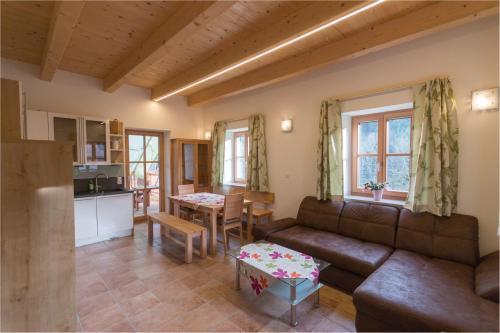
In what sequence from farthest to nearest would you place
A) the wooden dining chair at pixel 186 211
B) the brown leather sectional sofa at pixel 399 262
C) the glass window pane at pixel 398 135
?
the wooden dining chair at pixel 186 211, the glass window pane at pixel 398 135, the brown leather sectional sofa at pixel 399 262

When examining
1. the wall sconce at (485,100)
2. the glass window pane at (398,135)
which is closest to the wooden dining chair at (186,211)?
the glass window pane at (398,135)

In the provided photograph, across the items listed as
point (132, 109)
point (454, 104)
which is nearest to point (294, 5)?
point (454, 104)

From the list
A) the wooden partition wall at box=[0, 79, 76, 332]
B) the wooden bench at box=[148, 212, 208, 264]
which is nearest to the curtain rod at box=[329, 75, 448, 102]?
the wooden bench at box=[148, 212, 208, 264]

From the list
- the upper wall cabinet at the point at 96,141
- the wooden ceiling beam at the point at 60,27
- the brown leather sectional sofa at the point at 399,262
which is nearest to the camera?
the brown leather sectional sofa at the point at 399,262

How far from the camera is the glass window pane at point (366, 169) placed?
136 inches

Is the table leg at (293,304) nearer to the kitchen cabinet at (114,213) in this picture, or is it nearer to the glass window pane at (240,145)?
the kitchen cabinet at (114,213)

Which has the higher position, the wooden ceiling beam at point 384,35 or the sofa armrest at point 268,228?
the wooden ceiling beam at point 384,35

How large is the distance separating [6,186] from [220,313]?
6.05 feet

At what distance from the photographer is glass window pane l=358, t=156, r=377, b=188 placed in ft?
11.3

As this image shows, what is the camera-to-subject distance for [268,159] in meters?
4.45

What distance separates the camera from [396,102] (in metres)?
2.92

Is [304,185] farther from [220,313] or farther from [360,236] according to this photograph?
[220,313]

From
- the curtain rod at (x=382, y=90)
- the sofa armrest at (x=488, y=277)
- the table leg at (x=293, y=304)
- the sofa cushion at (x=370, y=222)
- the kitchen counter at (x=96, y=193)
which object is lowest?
the table leg at (x=293, y=304)

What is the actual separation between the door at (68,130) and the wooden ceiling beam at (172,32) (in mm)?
1082
